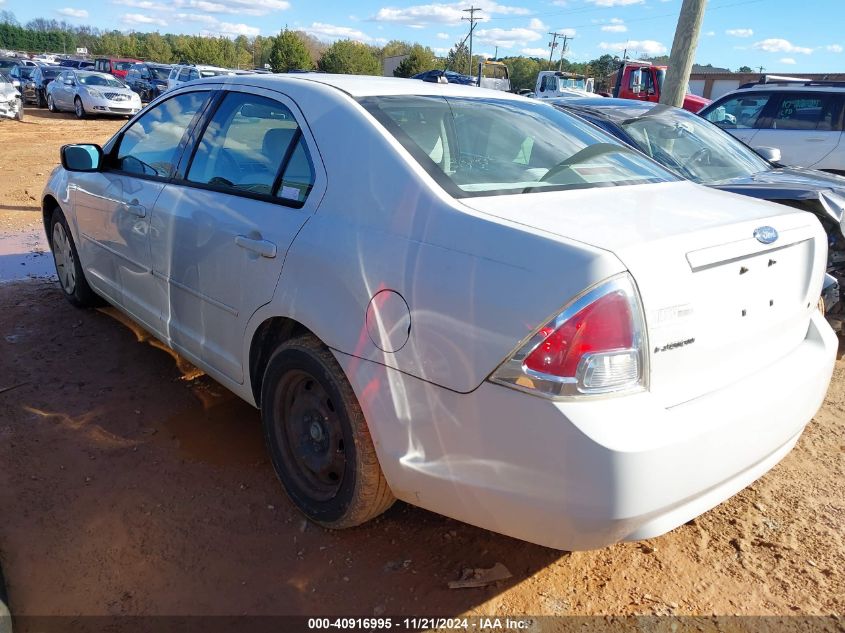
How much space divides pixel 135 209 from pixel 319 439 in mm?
1807

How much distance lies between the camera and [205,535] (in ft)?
8.64

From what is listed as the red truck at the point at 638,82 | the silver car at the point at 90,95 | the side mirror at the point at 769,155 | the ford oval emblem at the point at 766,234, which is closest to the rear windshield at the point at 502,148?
the ford oval emblem at the point at 766,234

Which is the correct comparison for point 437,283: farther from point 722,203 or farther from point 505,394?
point 722,203

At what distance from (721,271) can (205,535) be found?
2127 mm

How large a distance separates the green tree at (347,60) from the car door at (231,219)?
166ft

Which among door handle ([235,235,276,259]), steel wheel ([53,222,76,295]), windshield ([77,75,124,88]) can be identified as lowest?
windshield ([77,75,124,88])

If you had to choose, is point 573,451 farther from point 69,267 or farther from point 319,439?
point 69,267

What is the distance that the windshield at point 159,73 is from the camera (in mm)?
29797

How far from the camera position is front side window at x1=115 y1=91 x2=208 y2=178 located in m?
3.47

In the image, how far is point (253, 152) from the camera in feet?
9.82

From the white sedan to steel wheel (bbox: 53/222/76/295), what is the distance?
194 cm

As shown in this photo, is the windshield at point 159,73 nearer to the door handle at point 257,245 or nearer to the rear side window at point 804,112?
the rear side window at point 804,112

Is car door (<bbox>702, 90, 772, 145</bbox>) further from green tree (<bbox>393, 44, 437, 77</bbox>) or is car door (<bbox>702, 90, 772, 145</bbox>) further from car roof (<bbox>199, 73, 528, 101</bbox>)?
green tree (<bbox>393, 44, 437, 77</bbox>)

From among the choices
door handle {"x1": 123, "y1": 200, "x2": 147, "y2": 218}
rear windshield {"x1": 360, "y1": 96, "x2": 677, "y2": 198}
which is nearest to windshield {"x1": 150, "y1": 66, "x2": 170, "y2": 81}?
door handle {"x1": 123, "y1": 200, "x2": 147, "y2": 218}
